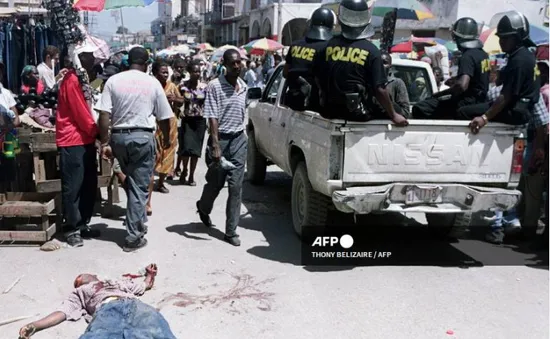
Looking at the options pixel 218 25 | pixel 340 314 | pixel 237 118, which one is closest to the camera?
pixel 340 314

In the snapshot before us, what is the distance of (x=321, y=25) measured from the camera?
6.48 metres

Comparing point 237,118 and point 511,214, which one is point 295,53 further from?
point 511,214

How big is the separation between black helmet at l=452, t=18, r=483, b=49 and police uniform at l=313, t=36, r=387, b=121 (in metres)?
1.27

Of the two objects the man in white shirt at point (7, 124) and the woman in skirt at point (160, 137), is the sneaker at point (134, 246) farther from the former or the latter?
the woman in skirt at point (160, 137)

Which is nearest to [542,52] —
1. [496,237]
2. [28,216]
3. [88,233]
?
[496,237]

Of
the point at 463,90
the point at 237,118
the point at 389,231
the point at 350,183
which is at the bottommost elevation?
the point at 389,231

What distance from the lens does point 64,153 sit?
17.5 ft

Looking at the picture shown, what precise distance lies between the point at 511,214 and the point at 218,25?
185 ft

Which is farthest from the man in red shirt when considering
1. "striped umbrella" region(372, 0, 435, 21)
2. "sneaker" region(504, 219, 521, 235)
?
"striped umbrella" region(372, 0, 435, 21)

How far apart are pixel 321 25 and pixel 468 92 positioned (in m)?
1.87

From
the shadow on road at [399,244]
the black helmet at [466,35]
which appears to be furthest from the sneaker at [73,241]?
the black helmet at [466,35]

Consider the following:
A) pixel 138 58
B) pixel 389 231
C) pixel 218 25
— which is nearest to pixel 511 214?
pixel 389 231

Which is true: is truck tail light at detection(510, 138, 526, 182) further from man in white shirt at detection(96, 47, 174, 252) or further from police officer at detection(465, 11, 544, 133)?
man in white shirt at detection(96, 47, 174, 252)

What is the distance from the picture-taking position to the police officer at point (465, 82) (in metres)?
5.48
